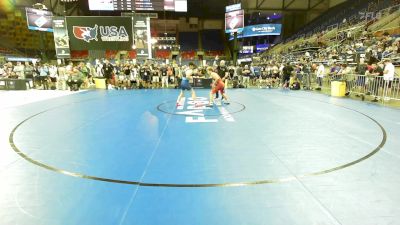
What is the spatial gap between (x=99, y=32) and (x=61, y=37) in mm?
2423

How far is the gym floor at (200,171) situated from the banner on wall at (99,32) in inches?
394

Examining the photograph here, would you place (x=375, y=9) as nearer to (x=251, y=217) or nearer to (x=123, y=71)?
(x=123, y=71)

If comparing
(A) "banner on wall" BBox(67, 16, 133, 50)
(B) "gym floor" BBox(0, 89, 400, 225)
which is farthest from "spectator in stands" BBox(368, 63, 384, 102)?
(A) "banner on wall" BBox(67, 16, 133, 50)

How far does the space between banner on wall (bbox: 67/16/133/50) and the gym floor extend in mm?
10013

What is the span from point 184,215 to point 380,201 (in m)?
2.21

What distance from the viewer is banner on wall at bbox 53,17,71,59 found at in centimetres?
1494

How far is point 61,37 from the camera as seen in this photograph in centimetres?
1516

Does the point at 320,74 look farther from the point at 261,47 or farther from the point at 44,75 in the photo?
the point at 261,47

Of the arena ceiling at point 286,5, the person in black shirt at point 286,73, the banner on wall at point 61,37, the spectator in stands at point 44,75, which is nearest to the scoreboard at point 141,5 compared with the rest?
the banner on wall at point 61,37

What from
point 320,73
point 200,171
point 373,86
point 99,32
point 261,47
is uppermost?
point 261,47

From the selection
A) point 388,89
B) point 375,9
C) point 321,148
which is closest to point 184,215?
point 321,148

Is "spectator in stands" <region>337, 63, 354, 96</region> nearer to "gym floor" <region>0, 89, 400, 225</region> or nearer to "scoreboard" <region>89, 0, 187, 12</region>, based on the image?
"gym floor" <region>0, 89, 400, 225</region>

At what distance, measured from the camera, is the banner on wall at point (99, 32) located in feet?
49.2

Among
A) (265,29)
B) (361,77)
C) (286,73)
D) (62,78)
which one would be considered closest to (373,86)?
(361,77)
